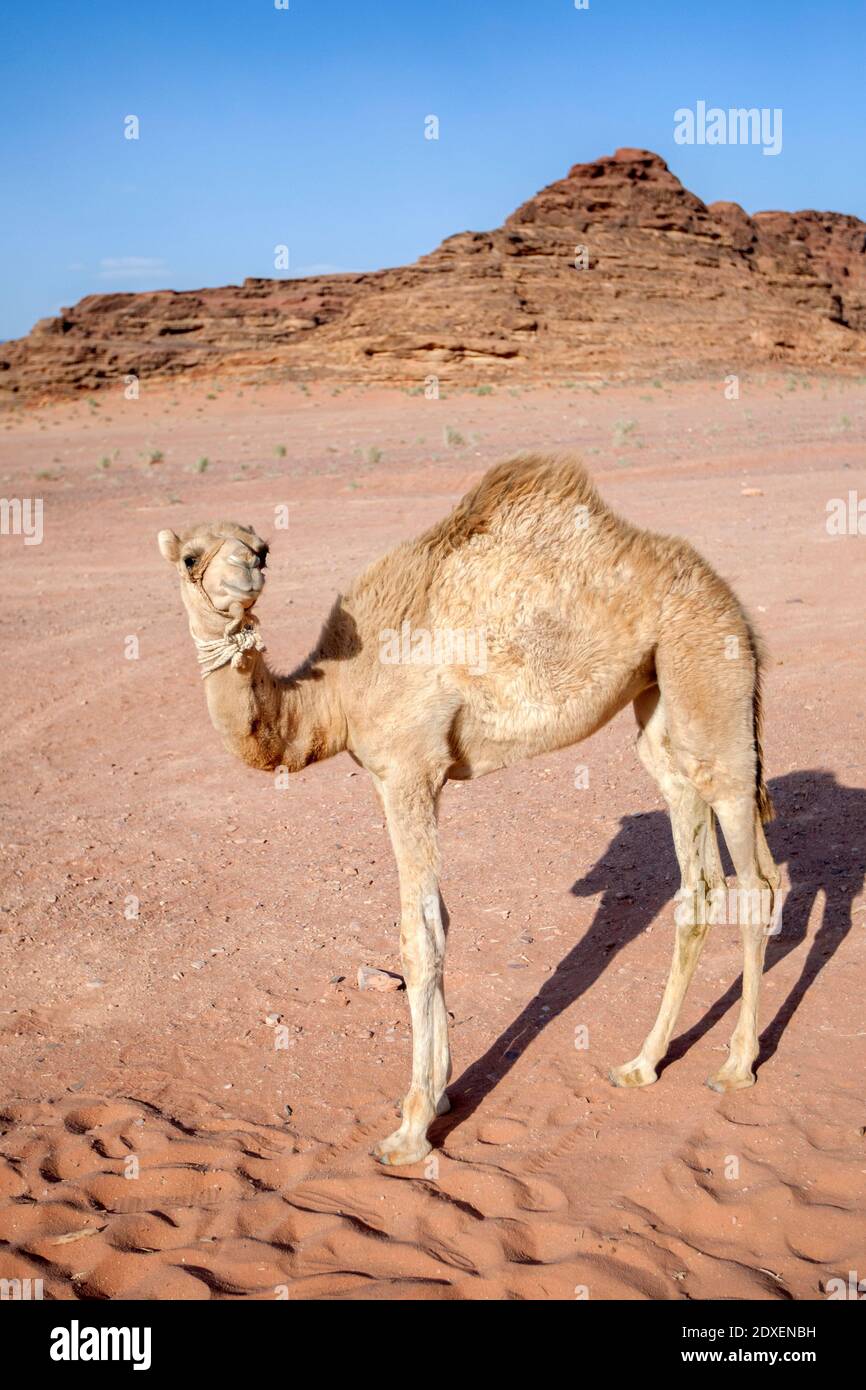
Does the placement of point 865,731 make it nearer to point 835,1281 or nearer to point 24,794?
point 835,1281

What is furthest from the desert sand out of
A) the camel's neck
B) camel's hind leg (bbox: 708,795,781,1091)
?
the camel's neck

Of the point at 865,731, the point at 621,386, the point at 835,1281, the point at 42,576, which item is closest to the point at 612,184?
the point at 621,386

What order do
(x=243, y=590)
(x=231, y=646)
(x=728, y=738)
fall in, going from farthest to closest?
(x=728, y=738) → (x=231, y=646) → (x=243, y=590)

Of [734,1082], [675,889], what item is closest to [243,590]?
[734,1082]

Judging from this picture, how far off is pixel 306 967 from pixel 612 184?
93536 mm

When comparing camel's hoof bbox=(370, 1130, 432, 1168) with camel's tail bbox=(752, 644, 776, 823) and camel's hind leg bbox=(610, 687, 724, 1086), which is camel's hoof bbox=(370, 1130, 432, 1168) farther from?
camel's tail bbox=(752, 644, 776, 823)

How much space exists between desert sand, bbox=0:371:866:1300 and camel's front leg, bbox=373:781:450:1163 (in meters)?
0.15

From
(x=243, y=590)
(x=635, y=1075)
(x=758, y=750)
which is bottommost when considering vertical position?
(x=635, y=1075)

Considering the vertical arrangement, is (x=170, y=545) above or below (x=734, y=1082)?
above

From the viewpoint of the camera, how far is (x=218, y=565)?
4227 mm

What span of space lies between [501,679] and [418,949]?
1162mm

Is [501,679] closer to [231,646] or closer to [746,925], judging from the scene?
[231,646]

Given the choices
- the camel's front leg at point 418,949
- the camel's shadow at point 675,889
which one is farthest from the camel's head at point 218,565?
the camel's shadow at point 675,889

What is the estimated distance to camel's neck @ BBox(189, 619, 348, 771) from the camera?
449 cm
